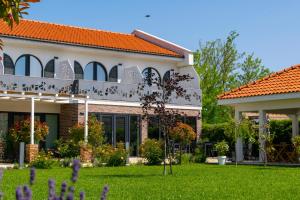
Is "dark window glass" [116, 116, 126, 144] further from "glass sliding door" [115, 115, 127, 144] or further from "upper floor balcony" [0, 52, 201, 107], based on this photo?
"upper floor balcony" [0, 52, 201, 107]

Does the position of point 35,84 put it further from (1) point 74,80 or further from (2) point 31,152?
(2) point 31,152

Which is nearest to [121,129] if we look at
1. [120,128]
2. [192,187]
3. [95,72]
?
[120,128]

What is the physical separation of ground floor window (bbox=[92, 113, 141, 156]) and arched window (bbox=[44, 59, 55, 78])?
11.7ft

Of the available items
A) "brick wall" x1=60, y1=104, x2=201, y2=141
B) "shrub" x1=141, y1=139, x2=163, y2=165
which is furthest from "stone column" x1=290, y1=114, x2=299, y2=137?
"shrub" x1=141, y1=139, x2=163, y2=165

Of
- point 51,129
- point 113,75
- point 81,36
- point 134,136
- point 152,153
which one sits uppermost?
point 81,36

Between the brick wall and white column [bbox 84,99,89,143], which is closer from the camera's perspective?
white column [bbox 84,99,89,143]

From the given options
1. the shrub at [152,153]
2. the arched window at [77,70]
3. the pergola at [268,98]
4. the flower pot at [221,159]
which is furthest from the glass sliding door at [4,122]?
the pergola at [268,98]

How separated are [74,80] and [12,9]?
2599 cm

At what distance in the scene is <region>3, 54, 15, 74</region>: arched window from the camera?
98.1 feet

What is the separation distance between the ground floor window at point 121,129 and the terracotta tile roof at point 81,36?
437 centimetres

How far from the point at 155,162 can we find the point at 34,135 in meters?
6.17

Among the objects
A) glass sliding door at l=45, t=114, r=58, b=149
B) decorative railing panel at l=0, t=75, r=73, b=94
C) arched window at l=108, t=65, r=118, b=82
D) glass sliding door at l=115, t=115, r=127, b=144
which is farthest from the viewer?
arched window at l=108, t=65, r=118, b=82

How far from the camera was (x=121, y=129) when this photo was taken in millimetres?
32375

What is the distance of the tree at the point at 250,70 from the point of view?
2312 inches
